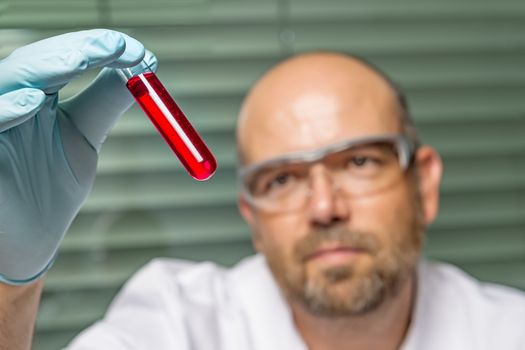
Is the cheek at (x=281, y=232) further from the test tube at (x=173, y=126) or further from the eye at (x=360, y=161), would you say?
the test tube at (x=173, y=126)

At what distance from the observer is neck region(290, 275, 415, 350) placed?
155 cm

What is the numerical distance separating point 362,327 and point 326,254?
0.20 meters

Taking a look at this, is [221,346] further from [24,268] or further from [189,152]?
[189,152]

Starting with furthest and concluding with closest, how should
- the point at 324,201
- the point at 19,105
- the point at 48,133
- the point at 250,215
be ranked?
1. the point at 250,215
2. the point at 324,201
3. the point at 48,133
4. the point at 19,105

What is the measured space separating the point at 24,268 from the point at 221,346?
71cm

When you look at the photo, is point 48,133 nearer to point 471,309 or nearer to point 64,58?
point 64,58

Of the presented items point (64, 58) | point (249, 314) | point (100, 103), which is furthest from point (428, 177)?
point (64, 58)

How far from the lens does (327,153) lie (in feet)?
4.93

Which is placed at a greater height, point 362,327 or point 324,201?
point 324,201

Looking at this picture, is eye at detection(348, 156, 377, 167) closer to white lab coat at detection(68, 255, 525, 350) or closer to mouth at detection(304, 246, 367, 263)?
mouth at detection(304, 246, 367, 263)

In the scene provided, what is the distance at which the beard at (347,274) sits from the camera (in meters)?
1.49

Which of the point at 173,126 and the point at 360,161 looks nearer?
the point at 173,126

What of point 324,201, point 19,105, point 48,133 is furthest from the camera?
point 324,201

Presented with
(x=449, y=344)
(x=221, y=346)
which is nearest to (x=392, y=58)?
(x=449, y=344)
